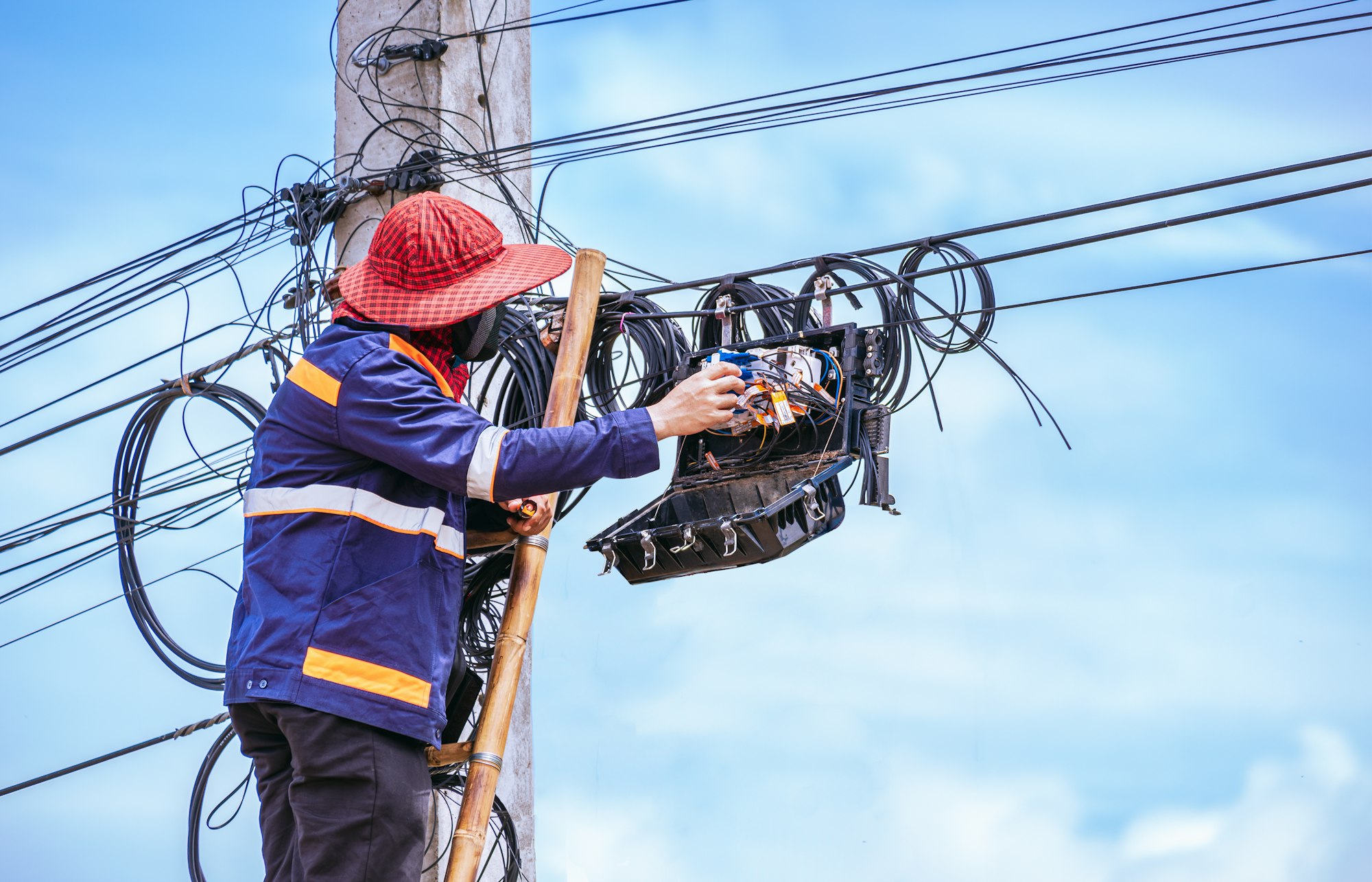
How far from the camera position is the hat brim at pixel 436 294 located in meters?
3.57

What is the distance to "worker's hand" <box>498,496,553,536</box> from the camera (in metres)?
3.88

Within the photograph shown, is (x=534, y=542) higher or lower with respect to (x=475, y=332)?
lower

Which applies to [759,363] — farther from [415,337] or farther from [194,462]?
[194,462]

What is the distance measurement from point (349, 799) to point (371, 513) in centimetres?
67

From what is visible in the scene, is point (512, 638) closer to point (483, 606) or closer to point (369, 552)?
point (369, 552)

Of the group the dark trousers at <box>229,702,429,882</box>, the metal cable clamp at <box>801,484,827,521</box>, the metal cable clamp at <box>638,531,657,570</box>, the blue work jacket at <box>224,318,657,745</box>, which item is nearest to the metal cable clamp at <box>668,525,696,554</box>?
the metal cable clamp at <box>638,531,657,570</box>

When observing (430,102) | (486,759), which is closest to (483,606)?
(486,759)

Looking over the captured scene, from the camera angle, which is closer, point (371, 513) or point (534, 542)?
point (371, 513)

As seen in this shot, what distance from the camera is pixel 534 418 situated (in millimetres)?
4758

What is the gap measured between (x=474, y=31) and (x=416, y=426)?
289 cm

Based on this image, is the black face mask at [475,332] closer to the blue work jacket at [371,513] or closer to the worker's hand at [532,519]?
the blue work jacket at [371,513]

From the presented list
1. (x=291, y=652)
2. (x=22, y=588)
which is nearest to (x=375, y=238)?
(x=291, y=652)

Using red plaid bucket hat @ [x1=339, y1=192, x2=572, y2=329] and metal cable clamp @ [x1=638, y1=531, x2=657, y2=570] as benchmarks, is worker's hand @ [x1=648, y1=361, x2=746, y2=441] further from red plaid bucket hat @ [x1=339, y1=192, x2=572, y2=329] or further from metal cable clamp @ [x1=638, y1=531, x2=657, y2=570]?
metal cable clamp @ [x1=638, y1=531, x2=657, y2=570]

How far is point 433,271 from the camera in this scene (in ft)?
12.0
